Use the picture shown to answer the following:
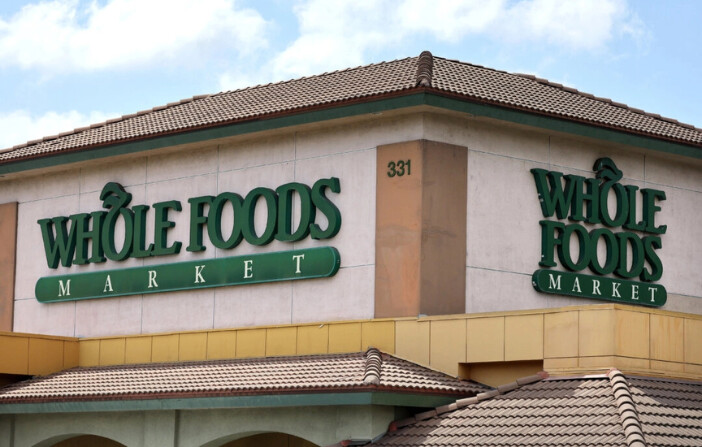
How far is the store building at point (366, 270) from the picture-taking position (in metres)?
22.3

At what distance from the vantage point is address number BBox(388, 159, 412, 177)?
25641 mm

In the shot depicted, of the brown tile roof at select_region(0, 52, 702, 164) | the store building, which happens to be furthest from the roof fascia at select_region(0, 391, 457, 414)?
the brown tile roof at select_region(0, 52, 702, 164)

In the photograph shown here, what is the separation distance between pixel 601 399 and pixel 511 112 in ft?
23.0

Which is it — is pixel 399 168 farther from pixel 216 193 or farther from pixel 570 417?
pixel 570 417

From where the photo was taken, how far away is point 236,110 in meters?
28.6

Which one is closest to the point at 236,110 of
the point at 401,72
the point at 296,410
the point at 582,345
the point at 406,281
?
the point at 401,72

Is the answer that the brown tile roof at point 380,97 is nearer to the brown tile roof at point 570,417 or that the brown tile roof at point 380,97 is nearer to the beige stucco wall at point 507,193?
the beige stucco wall at point 507,193

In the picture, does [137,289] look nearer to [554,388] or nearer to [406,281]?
[406,281]

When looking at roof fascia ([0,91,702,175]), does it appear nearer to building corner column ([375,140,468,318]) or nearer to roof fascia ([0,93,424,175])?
roof fascia ([0,93,424,175])

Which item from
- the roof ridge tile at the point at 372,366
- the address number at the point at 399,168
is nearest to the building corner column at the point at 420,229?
the address number at the point at 399,168

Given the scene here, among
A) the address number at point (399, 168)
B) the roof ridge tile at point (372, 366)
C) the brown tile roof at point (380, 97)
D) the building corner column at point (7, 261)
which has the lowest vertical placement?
the roof ridge tile at point (372, 366)

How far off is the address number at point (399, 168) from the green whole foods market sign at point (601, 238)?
2761 mm

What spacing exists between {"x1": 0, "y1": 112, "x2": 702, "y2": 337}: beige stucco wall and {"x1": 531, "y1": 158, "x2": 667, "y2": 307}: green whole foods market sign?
0.23 m

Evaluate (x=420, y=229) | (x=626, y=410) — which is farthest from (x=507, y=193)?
(x=626, y=410)
